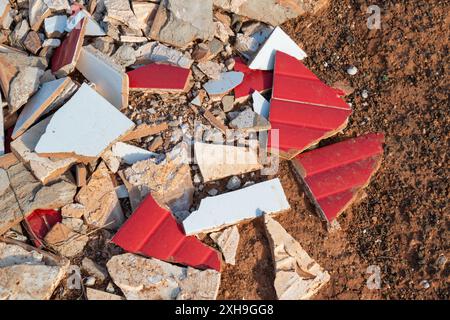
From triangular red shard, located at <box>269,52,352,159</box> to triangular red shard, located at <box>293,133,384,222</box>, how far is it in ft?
0.42

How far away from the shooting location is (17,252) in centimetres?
415

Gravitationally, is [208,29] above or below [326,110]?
above

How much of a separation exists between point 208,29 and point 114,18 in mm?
804

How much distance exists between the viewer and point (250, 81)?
4.87 meters

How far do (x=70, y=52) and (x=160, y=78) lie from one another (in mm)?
762

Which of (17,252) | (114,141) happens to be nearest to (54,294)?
(17,252)

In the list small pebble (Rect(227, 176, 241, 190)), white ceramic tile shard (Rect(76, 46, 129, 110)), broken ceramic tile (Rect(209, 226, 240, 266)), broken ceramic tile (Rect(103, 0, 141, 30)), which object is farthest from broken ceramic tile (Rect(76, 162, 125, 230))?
broken ceramic tile (Rect(103, 0, 141, 30))

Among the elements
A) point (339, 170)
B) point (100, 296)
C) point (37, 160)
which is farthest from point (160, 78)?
point (100, 296)

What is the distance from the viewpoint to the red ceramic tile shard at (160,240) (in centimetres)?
415

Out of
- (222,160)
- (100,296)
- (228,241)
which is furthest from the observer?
(222,160)

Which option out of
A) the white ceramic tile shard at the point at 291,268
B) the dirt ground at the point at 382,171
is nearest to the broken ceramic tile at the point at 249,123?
the dirt ground at the point at 382,171

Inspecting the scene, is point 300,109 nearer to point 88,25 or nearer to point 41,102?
point 88,25

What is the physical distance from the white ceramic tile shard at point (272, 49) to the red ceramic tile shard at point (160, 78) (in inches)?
25.0
